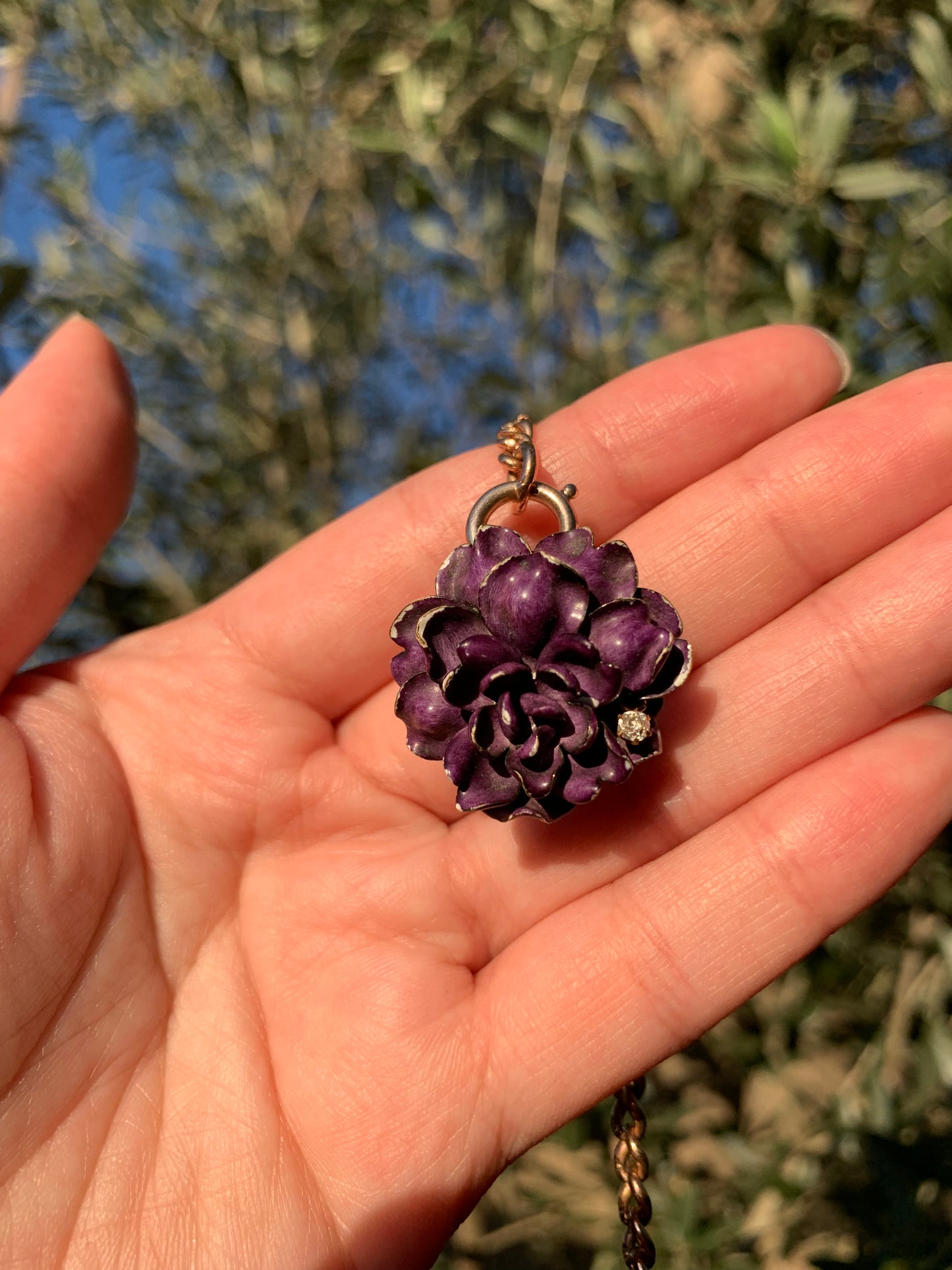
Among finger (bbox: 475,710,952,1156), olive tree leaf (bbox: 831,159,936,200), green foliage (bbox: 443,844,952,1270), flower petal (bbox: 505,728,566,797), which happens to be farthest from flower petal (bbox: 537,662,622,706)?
olive tree leaf (bbox: 831,159,936,200)

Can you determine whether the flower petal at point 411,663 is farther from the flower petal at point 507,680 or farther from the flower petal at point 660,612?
the flower petal at point 660,612

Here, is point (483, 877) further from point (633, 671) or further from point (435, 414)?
point (435, 414)

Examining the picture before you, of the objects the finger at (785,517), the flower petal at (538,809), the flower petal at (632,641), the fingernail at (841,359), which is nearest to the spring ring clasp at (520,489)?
the finger at (785,517)

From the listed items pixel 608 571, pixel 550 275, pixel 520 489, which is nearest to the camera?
pixel 608 571

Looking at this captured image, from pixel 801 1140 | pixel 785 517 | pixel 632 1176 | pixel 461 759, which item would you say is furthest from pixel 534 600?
pixel 801 1140

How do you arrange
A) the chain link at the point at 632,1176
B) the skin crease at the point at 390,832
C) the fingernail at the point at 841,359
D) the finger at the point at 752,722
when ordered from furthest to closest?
the fingernail at the point at 841,359, the finger at the point at 752,722, the chain link at the point at 632,1176, the skin crease at the point at 390,832

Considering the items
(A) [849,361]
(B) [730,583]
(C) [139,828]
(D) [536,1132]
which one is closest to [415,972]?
(D) [536,1132]

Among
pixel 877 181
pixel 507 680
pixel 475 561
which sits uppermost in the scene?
pixel 877 181

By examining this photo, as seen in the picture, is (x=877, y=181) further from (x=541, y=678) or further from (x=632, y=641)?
(x=541, y=678)
